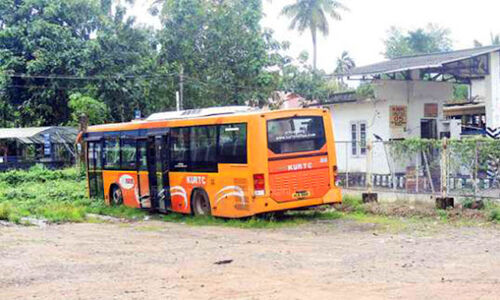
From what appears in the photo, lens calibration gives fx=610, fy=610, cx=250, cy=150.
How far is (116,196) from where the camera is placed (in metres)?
20.3

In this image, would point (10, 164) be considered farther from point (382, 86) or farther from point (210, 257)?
point (210, 257)

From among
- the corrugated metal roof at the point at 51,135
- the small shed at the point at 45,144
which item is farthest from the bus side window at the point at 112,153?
the corrugated metal roof at the point at 51,135

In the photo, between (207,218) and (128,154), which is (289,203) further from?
(128,154)

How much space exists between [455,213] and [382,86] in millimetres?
10559

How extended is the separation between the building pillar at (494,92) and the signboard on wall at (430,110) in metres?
2.84

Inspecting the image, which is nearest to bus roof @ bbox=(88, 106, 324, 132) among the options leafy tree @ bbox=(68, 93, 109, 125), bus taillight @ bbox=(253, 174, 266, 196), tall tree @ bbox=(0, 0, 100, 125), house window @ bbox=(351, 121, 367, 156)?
bus taillight @ bbox=(253, 174, 266, 196)

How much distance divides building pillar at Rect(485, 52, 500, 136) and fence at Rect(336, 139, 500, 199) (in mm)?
7454

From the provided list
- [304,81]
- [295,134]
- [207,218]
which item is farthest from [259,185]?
[304,81]

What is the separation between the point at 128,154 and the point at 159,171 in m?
1.89

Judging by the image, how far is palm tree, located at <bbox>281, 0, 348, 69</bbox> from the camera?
51750 millimetres

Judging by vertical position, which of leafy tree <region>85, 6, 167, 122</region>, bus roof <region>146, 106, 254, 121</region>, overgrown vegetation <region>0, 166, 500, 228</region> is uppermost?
leafy tree <region>85, 6, 167, 122</region>

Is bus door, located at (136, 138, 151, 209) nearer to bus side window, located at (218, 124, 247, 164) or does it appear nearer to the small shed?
bus side window, located at (218, 124, 247, 164)

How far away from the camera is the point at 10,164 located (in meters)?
34.5

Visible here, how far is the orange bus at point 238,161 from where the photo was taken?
1441 centimetres
